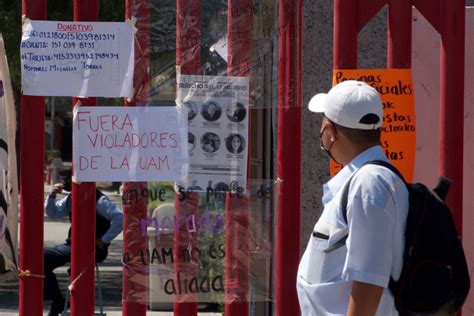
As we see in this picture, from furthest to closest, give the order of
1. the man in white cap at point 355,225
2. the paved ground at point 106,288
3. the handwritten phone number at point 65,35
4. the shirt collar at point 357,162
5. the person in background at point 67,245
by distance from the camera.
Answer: the paved ground at point 106,288 → the person in background at point 67,245 → the handwritten phone number at point 65,35 → the shirt collar at point 357,162 → the man in white cap at point 355,225

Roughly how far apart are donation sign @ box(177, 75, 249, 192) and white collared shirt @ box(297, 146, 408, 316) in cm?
203

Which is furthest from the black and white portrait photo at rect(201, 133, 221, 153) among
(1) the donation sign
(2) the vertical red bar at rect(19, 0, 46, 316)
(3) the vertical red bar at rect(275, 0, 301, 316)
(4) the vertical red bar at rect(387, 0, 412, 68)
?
(4) the vertical red bar at rect(387, 0, 412, 68)

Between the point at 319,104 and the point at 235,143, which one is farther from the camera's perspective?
the point at 235,143

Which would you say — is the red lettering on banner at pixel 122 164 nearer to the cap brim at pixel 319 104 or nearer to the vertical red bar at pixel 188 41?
the vertical red bar at pixel 188 41

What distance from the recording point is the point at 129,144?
5.62m

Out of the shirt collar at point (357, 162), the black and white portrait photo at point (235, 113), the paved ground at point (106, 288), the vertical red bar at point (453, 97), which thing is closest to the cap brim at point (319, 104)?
the shirt collar at point (357, 162)

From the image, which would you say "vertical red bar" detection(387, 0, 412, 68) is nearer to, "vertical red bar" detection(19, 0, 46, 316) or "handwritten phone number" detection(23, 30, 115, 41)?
"handwritten phone number" detection(23, 30, 115, 41)

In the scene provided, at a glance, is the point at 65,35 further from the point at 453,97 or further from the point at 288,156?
the point at 453,97

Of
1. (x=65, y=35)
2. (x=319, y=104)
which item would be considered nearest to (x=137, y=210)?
(x=65, y=35)

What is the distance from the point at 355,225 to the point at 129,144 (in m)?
2.41

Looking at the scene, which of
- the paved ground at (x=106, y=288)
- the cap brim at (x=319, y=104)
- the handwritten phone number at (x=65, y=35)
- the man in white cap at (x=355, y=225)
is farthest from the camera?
the paved ground at (x=106, y=288)

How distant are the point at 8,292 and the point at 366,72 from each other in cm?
770

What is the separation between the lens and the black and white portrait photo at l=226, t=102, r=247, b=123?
5695 millimetres

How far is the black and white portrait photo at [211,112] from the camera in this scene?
224 inches
